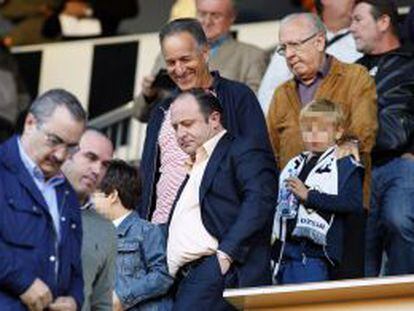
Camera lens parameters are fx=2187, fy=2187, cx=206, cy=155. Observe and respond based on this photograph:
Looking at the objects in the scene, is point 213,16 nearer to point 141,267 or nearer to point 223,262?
point 141,267

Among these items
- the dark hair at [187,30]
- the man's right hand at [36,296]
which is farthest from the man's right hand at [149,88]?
the man's right hand at [36,296]

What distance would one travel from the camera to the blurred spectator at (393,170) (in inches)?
474

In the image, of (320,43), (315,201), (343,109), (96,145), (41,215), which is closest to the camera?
(41,215)

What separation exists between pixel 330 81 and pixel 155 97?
5.27 ft

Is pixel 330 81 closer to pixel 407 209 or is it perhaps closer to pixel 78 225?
pixel 407 209

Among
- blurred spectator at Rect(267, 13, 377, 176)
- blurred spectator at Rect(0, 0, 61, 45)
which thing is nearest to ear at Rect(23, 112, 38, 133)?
blurred spectator at Rect(267, 13, 377, 176)

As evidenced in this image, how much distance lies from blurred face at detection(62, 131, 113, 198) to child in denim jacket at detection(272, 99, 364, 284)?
98cm

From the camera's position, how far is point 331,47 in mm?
13414

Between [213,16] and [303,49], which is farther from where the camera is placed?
[213,16]

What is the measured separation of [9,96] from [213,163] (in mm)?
4234

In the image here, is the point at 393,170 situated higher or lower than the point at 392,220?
higher

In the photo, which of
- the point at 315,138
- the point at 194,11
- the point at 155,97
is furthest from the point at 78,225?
the point at 194,11

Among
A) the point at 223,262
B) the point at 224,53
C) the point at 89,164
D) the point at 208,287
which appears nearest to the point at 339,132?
the point at 223,262

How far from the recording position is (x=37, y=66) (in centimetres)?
1744
